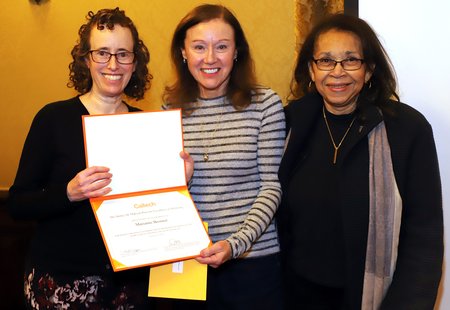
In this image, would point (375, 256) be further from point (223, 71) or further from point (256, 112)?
point (223, 71)

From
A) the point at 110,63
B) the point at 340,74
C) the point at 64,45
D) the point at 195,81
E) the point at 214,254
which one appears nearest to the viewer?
the point at 214,254

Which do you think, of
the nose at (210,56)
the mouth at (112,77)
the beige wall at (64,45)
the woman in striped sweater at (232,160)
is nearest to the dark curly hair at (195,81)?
the woman in striped sweater at (232,160)

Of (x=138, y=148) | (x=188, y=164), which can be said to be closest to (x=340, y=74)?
(x=188, y=164)

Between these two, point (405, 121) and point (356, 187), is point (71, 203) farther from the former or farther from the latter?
point (405, 121)

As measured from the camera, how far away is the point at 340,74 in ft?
5.58

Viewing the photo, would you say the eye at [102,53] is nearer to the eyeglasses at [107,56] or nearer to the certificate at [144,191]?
the eyeglasses at [107,56]

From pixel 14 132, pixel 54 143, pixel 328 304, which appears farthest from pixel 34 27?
pixel 328 304

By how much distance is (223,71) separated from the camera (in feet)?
5.90

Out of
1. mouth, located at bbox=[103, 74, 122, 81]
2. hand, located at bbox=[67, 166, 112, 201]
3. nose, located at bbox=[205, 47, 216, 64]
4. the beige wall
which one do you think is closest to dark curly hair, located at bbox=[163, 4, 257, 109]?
nose, located at bbox=[205, 47, 216, 64]

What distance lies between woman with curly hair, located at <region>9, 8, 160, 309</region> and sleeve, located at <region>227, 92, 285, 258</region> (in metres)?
0.53

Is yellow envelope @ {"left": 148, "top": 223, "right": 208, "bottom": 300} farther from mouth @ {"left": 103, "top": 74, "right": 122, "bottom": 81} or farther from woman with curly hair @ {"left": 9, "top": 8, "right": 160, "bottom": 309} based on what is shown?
mouth @ {"left": 103, "top": 74, "right": 122, "bottom": 81}

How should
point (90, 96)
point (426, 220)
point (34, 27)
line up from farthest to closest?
point (34, 27) → point (90, 96) → point (426, 220)

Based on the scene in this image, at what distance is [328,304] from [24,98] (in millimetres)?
3051

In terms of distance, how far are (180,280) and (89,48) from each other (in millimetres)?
923
